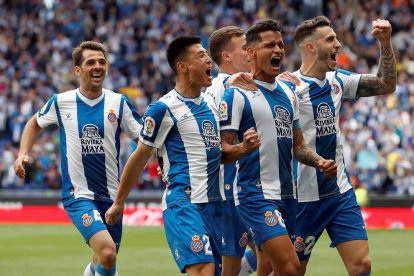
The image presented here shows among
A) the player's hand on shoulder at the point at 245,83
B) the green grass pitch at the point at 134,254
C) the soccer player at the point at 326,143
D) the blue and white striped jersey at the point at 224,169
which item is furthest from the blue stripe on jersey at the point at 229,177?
the green grass pitch at the point at 134,254

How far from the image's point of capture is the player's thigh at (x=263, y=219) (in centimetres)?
842

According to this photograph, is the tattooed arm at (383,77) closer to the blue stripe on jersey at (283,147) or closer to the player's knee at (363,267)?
the blue stripe on jersey at (283,147)

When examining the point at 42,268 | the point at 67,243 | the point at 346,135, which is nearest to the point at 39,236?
the point at 67,243

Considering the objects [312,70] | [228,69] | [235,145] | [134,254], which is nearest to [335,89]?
[312,70]

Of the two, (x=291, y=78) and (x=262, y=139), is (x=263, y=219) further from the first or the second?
(x=291, y=78)

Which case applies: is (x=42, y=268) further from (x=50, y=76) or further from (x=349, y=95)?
(x=50, y=76)

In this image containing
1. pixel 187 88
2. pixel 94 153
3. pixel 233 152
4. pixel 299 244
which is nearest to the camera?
pixel 233 152

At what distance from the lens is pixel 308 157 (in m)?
8.71

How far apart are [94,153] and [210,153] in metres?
2.00

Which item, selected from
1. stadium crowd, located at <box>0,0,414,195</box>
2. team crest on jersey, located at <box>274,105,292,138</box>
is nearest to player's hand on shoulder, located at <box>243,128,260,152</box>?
team crest on jersey, located at <box>274,105,292,138</box>

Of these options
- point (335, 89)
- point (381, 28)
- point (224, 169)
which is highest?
point (381, 28)

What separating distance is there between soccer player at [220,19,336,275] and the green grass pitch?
5.24m

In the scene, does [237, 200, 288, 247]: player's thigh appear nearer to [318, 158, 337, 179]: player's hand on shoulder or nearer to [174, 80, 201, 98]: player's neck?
[318, 158, 337, 179]: player's hand on shoulder

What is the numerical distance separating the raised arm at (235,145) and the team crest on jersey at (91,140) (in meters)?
1.80
